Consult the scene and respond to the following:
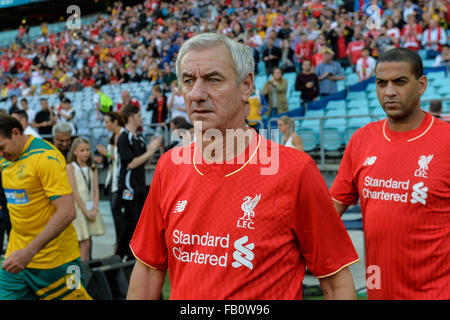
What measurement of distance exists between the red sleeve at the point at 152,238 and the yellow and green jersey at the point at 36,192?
6.19 feet

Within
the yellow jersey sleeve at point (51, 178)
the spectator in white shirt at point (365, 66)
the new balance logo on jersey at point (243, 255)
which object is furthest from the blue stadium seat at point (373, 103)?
the new balance logo on jersey at point (243, 255)

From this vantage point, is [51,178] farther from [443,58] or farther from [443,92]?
[443,58]

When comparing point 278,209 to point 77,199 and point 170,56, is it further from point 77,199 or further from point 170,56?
point 170,56

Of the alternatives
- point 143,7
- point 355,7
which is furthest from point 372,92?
point 143,7

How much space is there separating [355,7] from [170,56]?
19.9ft

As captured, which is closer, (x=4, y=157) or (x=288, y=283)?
(x=288, y=283)

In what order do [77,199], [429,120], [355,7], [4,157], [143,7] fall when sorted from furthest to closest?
[143,7] < [355,7] < [77,199] < [4,157] < [429,120]

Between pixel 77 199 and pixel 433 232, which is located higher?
pixel 433 232

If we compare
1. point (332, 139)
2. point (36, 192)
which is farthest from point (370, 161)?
point (332, 139)

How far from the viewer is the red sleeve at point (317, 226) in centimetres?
178

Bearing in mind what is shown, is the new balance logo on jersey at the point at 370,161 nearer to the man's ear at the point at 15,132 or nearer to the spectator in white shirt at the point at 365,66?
the man's ear at the point at 15,132

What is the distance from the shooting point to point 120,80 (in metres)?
18.4

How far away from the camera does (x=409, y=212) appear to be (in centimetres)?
281
